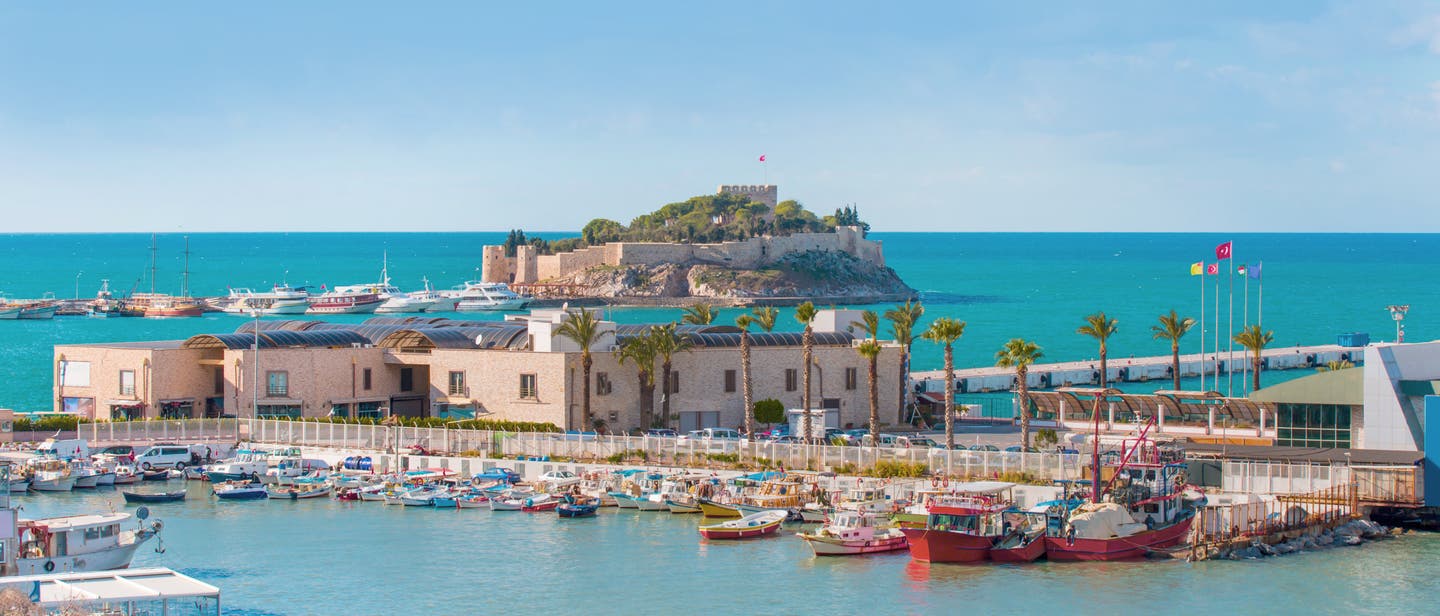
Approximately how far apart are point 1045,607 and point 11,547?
72.3 ft

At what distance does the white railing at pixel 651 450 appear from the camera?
2024 inches

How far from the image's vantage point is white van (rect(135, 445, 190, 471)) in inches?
2340

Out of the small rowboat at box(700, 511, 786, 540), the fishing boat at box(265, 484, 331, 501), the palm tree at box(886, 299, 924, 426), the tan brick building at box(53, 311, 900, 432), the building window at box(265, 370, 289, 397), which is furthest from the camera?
the building window at box(265, 370, 289, 397)

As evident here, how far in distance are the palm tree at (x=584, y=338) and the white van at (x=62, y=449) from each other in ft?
53.2

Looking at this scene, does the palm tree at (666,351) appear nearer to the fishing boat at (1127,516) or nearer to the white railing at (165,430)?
the white railing at (165,430)

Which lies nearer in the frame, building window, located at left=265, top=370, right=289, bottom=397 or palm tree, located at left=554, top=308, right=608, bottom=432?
palm tree, located at left=554, top=308, right=608, bottom=432

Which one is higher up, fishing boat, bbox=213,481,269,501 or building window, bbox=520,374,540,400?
building window, bbox=520,374,540,400

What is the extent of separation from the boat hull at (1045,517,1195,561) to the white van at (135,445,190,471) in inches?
1199

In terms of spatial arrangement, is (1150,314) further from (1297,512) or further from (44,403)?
(1297,512)

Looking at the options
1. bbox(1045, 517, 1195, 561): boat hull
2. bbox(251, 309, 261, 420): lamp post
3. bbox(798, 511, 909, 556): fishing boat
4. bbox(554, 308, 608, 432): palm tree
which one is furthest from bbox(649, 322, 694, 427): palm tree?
bbox(1045, 517, 1195, 561): boat hull

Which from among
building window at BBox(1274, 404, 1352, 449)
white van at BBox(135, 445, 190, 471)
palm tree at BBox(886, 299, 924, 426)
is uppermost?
palm tree at BBox(886, 299, 924, 426)

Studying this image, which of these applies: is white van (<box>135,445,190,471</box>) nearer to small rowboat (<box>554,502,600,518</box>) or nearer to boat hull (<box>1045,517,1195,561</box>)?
small rowboat (<box>554,502,600,518</box>)

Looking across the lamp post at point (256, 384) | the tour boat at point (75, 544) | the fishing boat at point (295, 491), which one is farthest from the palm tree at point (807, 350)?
the tour boat at point (75, 544)

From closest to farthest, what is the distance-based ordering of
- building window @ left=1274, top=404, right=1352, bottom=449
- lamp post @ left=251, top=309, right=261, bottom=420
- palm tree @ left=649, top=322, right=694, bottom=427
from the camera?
building window @ left=1274, top=404, right=1352, bottom=449 → palm tree @ left=649, top=322, right=694, bottom=427 → lamp post @ left=251, top=309, right=261, bottom=420
